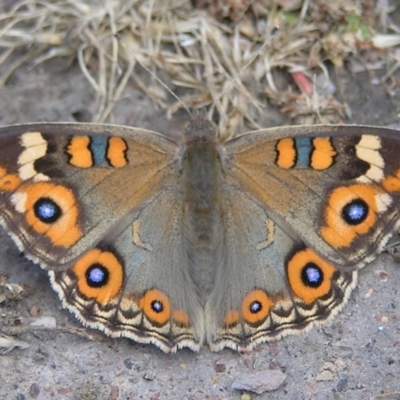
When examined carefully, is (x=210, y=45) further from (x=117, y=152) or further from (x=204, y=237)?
(x=204, y=237)

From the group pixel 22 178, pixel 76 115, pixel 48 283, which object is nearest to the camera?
pixel 22 178

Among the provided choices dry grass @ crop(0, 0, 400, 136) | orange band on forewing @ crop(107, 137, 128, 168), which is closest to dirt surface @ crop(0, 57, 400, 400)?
orange band on forewing @ crop(107, 137, 128, 168)

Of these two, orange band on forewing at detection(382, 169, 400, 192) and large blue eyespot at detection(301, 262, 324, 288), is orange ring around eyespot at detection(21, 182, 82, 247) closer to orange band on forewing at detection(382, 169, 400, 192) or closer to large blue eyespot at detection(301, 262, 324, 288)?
large blue eyespot at detection(301, 262, 324, 288)

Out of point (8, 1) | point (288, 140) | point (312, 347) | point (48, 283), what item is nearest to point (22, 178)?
point (48, 283)

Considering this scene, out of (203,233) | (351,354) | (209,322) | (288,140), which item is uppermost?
(288,140)

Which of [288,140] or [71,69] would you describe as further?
[71,69]

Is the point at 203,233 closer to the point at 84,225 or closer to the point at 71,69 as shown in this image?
the point at 84,225

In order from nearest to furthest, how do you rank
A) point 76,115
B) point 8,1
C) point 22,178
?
point 22,178, point 76,115, point 8,1
